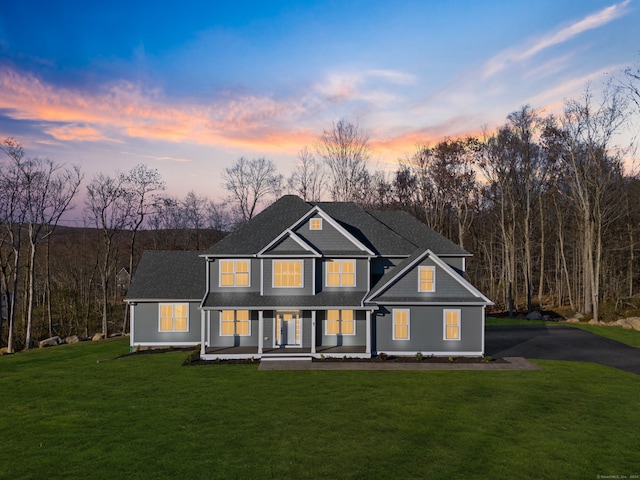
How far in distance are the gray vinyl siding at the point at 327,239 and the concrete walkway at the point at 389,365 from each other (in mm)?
6779

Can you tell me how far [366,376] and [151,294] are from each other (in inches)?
590

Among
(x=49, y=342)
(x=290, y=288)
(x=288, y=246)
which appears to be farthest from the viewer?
(x=49, y=342)

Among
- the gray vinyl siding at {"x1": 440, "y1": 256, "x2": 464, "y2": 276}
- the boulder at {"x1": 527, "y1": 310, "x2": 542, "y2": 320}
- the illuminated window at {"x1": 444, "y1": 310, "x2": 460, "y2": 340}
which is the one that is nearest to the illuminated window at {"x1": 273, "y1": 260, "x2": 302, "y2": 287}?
the illuminated window at {"x1": 444, "y1": 310, "x2": 460, "y2": 340}

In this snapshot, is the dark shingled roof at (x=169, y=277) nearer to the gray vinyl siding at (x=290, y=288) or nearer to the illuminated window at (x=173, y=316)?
the illuminated window at (x=173, y=316)

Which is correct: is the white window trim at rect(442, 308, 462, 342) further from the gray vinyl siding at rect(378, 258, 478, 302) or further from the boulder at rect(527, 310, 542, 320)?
the boulder at rect(527, 310, 542, 320)

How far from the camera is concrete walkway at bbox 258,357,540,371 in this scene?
22.6 m

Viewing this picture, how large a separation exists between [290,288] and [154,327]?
9464mm

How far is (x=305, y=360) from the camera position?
24.1 metres

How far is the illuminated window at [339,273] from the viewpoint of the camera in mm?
26344

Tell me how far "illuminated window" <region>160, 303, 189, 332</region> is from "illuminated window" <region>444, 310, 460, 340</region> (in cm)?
1615

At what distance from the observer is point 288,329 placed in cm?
2597

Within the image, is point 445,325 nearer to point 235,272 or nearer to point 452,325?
point 452,325

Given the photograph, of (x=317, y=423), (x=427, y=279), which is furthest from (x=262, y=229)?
(x=317, y=423)

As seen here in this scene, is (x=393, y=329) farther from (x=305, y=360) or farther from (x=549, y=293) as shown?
(x=549, y=293)
